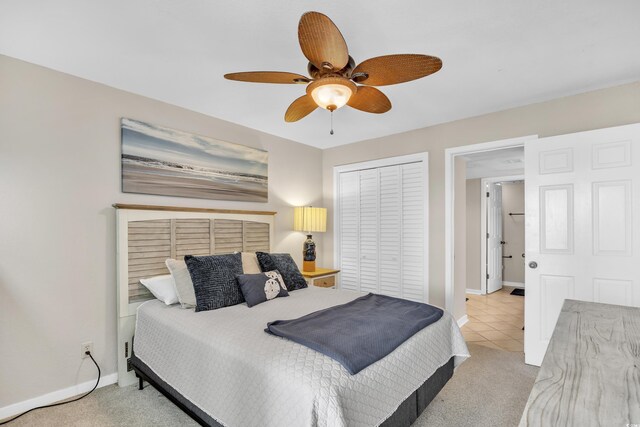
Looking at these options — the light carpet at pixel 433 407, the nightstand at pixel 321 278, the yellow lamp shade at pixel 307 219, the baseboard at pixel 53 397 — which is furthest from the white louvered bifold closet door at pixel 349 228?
the baseboard at pixel 53 397

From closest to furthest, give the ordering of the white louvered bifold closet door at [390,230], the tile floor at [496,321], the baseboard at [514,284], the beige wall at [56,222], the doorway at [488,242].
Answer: the beige wall at [56,222], the tile floor at [496,321], the doorway at [488,242], the white louvered bifold closet door at [390,230], the baseboard at [514,284]

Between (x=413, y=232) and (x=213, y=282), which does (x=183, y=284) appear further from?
(x=413, y=232)

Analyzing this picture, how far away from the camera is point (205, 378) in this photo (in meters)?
1.83

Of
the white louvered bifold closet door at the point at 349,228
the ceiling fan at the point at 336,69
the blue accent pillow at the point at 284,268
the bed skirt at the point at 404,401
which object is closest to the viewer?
the ceiling fan at the point at 336,69

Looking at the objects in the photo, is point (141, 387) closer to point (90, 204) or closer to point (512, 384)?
point (90, 204)

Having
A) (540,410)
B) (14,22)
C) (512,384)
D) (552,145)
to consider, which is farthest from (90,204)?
(552,145)

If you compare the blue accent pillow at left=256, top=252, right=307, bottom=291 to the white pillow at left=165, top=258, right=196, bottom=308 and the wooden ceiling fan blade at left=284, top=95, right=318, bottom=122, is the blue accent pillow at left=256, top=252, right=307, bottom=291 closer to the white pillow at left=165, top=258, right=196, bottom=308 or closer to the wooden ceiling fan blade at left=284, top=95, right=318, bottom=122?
the white pillow at left=165, top=258, right=196, bottom=308

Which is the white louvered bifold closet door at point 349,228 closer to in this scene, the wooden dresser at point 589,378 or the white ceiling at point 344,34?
the white ceiling at point 344,34

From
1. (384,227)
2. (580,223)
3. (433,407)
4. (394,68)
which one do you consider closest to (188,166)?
(394,68)

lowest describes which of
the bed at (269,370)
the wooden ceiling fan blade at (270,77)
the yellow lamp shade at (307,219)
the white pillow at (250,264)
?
the bed at (269,370)

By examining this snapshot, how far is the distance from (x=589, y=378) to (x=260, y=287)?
2.15m

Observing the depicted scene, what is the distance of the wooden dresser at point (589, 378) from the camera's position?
710 mm

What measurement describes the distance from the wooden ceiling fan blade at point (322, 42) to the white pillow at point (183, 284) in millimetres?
1862

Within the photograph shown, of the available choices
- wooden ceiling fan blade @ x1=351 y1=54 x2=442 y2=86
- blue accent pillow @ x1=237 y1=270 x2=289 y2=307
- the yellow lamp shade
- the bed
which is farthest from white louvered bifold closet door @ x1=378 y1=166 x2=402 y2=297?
wooden ceiling fan blade @ x1=351 y1=54 x2=442 y2=86
